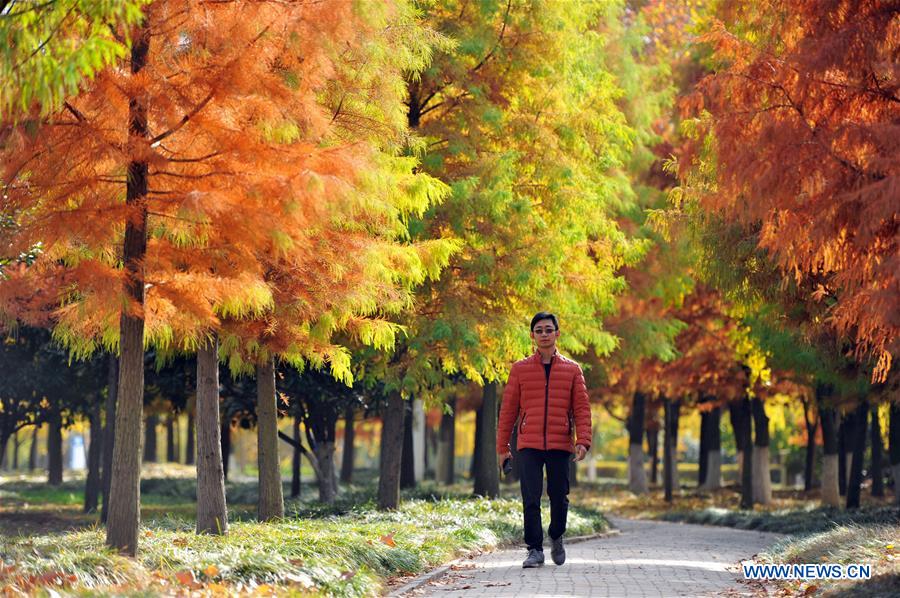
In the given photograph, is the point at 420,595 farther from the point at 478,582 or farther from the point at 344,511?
the point at 344,511

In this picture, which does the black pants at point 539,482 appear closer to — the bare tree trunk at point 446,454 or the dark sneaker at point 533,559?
the dark sneaker at point 533,559

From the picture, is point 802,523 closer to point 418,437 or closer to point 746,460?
point 746,460

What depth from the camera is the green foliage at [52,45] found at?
25.7 feet

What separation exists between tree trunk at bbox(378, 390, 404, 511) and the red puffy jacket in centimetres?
854

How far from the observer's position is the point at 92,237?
9562 millimetres

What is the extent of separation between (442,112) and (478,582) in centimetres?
994

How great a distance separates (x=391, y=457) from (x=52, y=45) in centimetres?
1188

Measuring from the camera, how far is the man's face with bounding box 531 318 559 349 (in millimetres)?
10352

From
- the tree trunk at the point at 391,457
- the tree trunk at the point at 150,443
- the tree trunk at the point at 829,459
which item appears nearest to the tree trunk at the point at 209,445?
the tree trunk at the point at 391,457

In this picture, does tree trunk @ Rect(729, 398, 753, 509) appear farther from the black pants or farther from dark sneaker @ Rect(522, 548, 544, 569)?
the black pants

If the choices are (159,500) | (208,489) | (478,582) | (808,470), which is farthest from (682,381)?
(478,582)

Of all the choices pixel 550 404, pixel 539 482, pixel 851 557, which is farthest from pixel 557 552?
pixel 851 557

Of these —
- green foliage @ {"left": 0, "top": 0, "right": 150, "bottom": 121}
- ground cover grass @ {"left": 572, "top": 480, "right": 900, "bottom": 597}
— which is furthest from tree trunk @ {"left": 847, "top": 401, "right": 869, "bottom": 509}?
green foliage @ {"left": 0, "top": 0, "right": 150, "bottom": 121}

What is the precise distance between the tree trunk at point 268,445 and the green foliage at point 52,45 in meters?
7.17
